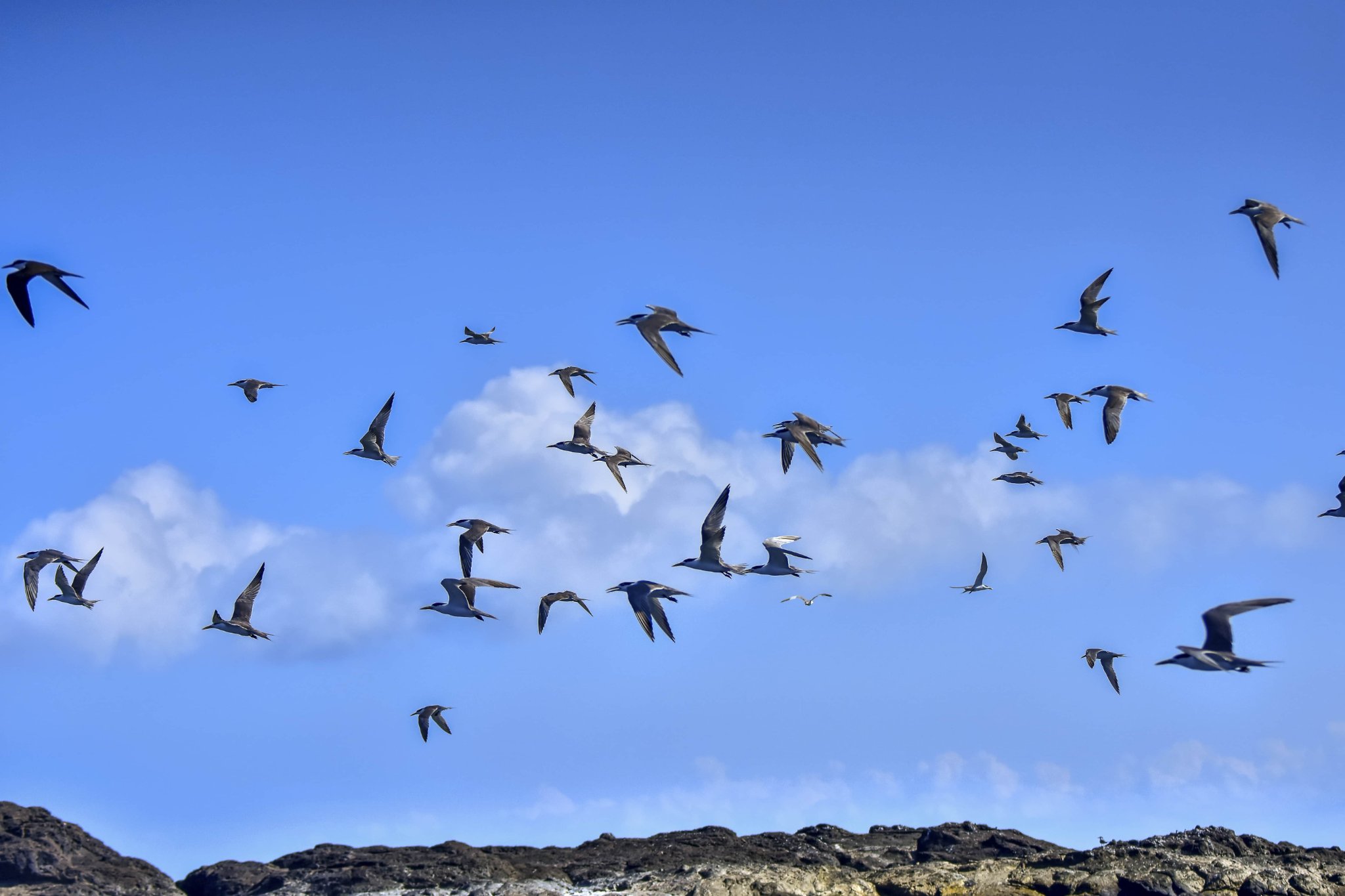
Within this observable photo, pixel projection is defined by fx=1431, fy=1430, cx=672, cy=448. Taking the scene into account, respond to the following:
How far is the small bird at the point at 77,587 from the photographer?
45.6m

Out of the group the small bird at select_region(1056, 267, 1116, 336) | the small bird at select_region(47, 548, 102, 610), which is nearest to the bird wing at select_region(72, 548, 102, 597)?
the small bird at select_region(47, 548, 102, 610)

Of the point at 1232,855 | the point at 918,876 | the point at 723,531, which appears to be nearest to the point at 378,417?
the point at 723,531

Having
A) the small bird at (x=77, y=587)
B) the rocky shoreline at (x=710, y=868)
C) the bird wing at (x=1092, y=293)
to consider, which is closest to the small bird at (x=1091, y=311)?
the bird wing at (x=1092, y=293)

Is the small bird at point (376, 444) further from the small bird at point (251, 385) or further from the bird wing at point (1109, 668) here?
the bird wing at point (1109, 668)

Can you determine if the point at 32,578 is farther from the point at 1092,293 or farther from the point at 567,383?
the point at 1092,293

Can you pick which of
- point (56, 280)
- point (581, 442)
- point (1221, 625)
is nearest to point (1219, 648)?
point (1221, 625)

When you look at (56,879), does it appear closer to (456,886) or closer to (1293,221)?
(456,886)

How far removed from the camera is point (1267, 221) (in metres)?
37.4

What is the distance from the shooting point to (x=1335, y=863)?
4609 cm

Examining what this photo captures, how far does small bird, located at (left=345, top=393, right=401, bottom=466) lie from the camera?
44.5 m

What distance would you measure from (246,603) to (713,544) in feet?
50.7

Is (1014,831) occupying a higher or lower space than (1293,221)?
lower

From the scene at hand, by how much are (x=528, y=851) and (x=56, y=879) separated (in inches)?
568

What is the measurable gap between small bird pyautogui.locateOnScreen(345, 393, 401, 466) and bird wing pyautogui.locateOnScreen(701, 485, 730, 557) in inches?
462
